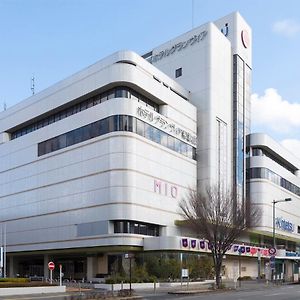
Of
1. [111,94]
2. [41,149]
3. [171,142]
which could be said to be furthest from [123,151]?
[41,149]

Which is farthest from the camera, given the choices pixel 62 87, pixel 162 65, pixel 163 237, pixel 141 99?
pixel 162 65

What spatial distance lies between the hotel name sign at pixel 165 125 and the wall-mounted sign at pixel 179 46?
15.9 m

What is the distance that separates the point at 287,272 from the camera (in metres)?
102

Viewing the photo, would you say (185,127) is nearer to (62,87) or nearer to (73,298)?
(62,87)

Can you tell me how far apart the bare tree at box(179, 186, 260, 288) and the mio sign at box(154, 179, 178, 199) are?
20.0ft

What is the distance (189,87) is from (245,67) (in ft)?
43.9

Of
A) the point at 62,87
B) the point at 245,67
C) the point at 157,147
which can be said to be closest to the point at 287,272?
the point at 245,67

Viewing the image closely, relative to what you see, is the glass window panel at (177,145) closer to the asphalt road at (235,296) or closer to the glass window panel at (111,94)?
the glass window panel at (111,94)

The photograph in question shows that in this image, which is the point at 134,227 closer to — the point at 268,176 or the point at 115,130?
the point at 115,130

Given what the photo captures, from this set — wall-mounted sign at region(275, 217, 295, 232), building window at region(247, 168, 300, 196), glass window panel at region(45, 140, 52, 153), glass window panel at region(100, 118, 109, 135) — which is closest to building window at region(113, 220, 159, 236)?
glass window panel at region(100, 118, 109, 135)

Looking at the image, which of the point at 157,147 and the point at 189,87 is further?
the point at 189,87

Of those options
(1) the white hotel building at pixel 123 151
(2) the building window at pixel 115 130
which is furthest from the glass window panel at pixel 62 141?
(1) the white hotel building at pixel 123 151

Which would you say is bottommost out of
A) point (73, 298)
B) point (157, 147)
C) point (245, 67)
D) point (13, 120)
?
point (73, 298)

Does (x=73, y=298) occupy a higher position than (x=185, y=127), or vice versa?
(x=185, y=127)
